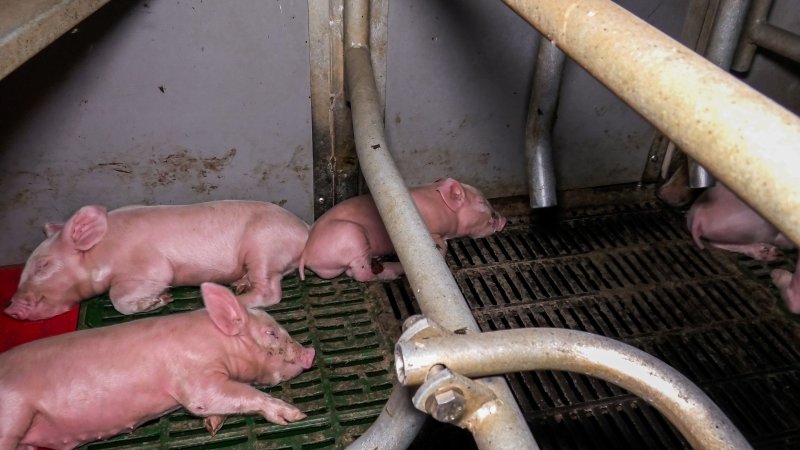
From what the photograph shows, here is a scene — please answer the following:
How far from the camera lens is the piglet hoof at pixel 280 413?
1714 millimetres

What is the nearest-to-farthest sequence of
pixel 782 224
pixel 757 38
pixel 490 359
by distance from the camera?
pixel 782 224 → pixel 490 359 → pixel 757 38

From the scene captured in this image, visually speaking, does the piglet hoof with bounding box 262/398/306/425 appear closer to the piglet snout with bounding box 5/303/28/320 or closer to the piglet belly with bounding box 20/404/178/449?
the piglet belly with bounding box 20/404/178/449

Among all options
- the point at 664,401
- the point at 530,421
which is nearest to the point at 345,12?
the point at 530,421

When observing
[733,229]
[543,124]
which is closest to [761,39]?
[733,229]

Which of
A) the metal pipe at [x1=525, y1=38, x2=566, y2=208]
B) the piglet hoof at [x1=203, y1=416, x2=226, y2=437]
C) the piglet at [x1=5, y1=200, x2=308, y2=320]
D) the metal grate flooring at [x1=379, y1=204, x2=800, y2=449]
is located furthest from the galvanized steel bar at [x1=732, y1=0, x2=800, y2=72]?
the piglet hoof at [x1=203, y1=416, x2=226, y2=437]

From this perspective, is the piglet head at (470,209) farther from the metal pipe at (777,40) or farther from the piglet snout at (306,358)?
the metal pipe at (777,40)

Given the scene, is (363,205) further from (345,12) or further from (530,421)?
(530,421)

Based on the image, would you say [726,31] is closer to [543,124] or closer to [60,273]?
[543,124]

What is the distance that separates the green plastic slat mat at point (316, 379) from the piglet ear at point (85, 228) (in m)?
0.21

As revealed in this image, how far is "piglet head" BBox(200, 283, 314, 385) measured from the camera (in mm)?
1756

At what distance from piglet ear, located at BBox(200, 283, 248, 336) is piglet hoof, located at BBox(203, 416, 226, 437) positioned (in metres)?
0.22

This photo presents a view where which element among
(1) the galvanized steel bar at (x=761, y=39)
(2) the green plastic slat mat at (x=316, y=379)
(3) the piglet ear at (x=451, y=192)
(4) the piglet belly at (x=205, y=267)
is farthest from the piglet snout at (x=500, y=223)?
(1) the galvanized steel bar at (x=761, y=39)

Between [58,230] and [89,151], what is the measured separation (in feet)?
0.92

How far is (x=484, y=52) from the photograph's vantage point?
223 centimetres
